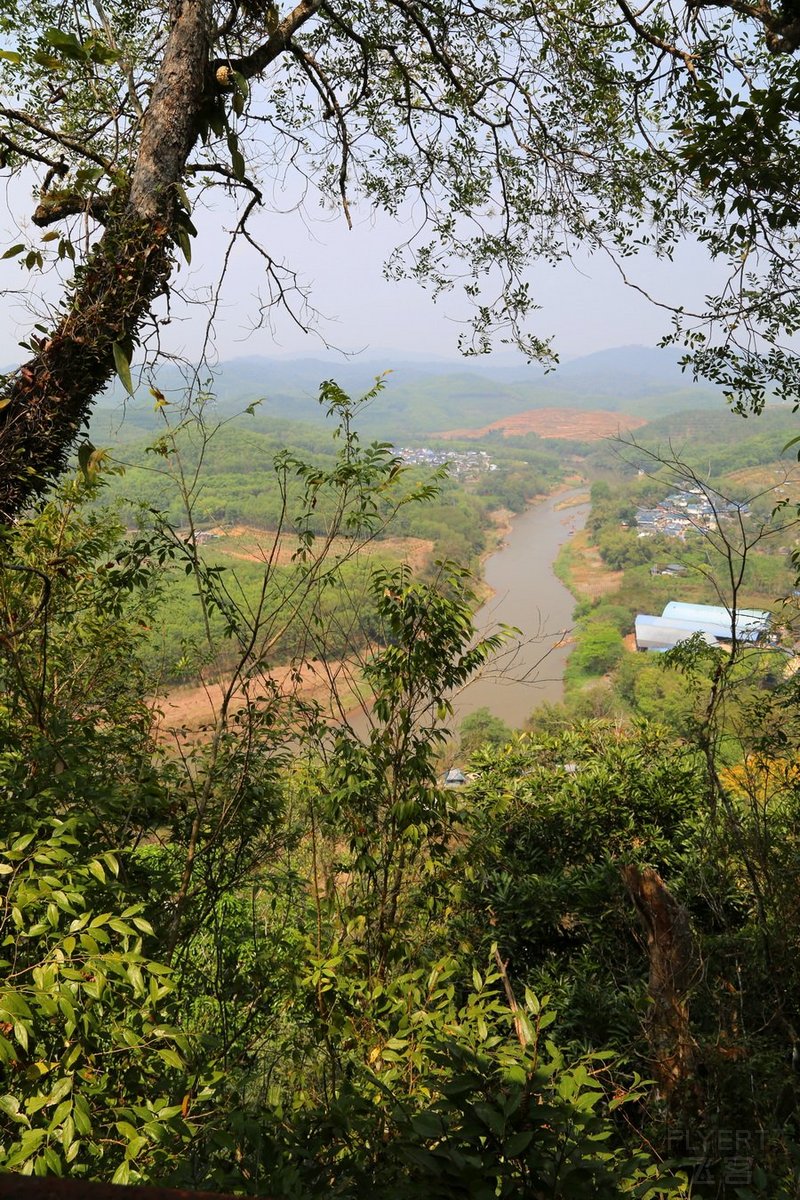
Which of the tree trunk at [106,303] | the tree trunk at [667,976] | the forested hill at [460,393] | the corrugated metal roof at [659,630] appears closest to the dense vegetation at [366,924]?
the tree trunk at [667,976]

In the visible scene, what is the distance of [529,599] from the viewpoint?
Result: 24.7m

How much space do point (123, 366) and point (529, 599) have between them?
927 inches

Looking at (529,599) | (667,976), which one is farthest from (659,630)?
(667,976)

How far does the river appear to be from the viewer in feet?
48.3

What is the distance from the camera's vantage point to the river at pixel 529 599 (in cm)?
1472

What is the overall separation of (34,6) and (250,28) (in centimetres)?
114

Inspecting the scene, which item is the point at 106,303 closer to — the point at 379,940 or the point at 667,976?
the point at 379,940

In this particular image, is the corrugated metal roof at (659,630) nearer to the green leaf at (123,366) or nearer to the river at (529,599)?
the river at (529,599)

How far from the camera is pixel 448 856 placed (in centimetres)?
288

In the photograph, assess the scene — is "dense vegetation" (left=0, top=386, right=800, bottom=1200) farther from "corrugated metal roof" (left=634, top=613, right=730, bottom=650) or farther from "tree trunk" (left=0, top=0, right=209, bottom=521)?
"corrugated metal roof" (left=634, top=613, right=730, bottom=650)

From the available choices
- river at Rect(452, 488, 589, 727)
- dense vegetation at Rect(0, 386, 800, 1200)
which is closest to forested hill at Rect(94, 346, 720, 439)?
river at Rect(452, 488, 589, 727)

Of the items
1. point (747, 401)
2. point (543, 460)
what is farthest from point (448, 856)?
point (543, 460)

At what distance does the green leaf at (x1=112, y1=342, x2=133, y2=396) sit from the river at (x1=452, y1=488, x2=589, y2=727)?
1557mm

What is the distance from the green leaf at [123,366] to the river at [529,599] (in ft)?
5.11
